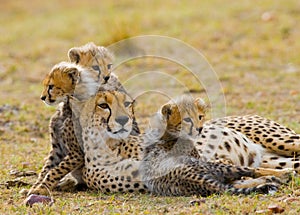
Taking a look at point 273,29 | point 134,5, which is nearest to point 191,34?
point 273,29

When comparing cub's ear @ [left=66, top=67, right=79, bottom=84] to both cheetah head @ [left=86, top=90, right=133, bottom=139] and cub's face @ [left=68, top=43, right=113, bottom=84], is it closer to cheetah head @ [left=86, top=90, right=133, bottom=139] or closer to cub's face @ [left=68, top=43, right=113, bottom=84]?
cheetah head @ [left=86, top=90, right=133, bottom=139]

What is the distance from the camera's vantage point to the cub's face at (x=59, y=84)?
17.5 feet

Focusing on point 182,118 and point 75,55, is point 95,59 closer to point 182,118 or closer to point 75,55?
point 75,55

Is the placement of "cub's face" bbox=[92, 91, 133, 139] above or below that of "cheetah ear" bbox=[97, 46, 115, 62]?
below

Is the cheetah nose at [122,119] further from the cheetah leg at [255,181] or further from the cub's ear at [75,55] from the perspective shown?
the cub's ear at [75,55]

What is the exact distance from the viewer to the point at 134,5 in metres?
14.9

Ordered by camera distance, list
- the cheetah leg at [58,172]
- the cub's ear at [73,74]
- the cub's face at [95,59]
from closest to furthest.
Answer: the cheetah leg at [58,172], the cub's ear at [73,74], the cub's face at [95,59]

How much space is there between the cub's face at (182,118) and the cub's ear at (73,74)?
29.0 inches

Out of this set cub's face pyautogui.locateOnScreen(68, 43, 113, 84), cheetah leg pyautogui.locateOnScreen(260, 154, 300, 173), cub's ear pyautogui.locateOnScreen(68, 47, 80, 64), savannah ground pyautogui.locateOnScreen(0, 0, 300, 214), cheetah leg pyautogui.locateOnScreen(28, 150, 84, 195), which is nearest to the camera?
savannah ground pyautogui.locateOnScreen(0, 0, 300, 214)

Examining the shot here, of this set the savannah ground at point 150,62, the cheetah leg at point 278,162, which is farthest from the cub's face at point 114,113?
the cheetah leg at point 278,162

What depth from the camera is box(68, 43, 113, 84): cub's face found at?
5945 mm

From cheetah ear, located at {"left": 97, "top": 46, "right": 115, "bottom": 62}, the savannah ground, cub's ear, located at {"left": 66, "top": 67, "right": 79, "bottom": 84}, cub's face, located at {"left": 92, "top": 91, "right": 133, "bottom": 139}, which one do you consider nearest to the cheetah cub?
the savannah ground

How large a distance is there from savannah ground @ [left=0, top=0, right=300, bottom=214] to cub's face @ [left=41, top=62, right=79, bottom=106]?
71 cm

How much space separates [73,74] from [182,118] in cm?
92
